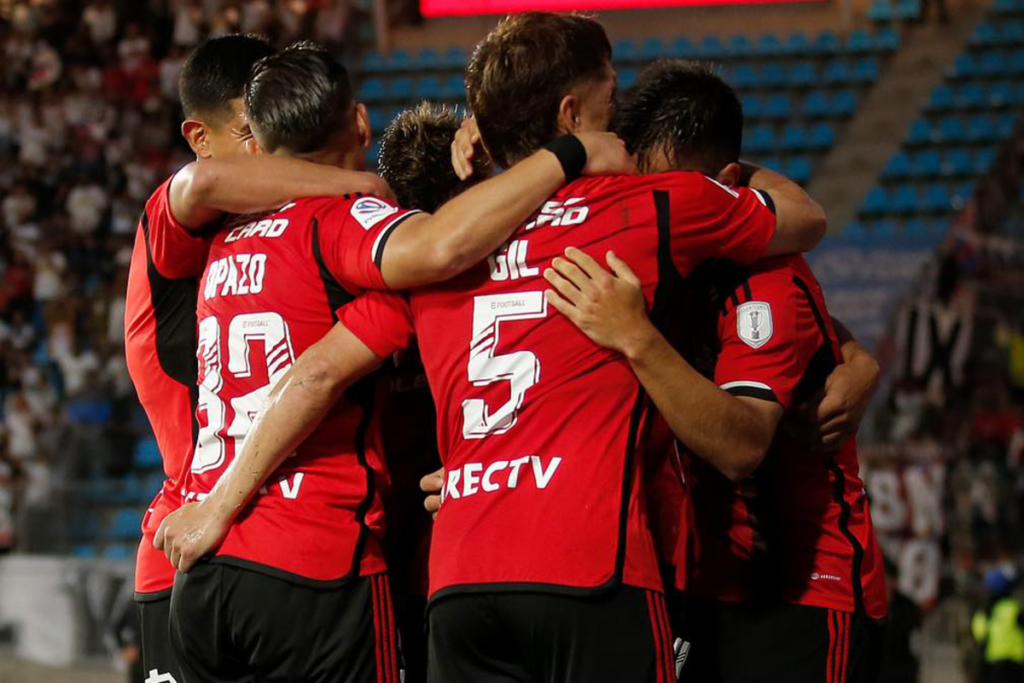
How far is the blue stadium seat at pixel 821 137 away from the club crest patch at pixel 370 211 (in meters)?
13.8

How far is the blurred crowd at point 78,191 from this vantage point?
11.8m

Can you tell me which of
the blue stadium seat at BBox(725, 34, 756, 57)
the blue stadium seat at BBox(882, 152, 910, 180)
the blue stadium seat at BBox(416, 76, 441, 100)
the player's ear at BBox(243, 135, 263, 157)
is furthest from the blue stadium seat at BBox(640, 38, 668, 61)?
the player's ear at BBox(243, 135, 263, 157)

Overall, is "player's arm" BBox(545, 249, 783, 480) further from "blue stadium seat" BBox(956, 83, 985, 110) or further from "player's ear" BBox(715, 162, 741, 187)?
"blue stadium seat" BBox(956, 83, 985, 110)

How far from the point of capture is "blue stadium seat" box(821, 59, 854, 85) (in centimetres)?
1686

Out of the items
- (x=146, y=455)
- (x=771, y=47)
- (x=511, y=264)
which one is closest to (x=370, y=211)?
(x=511, y=264)

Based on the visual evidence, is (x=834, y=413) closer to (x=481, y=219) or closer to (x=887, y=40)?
(x=481, y=219)

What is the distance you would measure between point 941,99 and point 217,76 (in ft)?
46.8

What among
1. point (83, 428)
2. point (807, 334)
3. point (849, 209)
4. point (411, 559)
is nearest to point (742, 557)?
point (807, 334)

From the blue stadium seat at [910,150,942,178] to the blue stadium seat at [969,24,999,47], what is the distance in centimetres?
197

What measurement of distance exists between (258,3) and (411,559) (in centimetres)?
1391

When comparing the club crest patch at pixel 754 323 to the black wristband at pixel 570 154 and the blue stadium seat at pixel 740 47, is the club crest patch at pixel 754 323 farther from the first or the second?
the blue stadium seat at pixel 740 47

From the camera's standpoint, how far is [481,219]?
280 cm

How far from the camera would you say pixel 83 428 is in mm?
11406

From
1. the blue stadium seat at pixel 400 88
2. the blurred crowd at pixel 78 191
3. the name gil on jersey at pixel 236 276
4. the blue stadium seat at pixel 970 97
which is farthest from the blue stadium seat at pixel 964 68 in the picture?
the name gil on jersey at pixel 236 276
